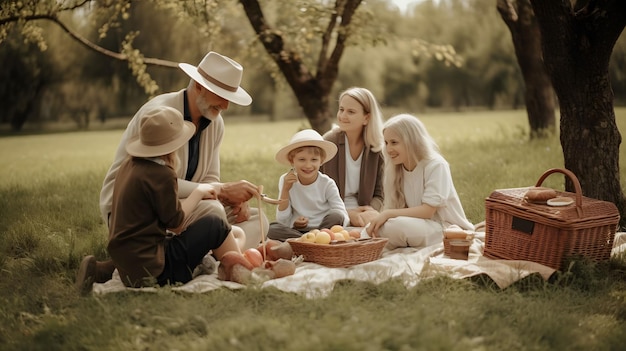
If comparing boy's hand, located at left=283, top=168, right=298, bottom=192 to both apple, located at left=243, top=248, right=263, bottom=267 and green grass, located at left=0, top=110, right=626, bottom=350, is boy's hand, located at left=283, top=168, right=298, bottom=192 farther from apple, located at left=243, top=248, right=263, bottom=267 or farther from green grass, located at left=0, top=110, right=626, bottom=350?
green grass, located at left=0, top=110, right=626, bottom=350

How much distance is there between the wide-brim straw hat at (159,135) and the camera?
14.1ft

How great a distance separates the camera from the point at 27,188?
9891mm

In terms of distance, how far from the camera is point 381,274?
4.49 m

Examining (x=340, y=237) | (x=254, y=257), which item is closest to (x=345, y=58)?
(x=340, y=237)

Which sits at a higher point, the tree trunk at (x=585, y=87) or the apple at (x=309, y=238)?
the tree trunk at (x=585, y=87)

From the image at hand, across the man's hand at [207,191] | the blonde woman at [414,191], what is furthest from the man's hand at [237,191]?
the blonde woman at [414,191]

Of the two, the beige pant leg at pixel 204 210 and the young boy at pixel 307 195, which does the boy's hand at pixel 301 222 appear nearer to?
the young boy at pixel 307 195

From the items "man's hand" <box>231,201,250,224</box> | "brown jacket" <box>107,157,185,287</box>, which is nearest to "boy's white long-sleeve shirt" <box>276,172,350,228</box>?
"man's hand" <box>231,201,250,224</box>

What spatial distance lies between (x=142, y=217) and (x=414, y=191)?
7.75 ft

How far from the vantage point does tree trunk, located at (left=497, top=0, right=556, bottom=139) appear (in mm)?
11094

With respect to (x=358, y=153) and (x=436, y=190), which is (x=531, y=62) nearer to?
(x=358, y=153)

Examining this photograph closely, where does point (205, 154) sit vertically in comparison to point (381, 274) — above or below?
above

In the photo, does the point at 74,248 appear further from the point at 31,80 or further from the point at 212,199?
the point at 31,80

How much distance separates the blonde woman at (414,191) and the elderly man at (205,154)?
3.55 feet
